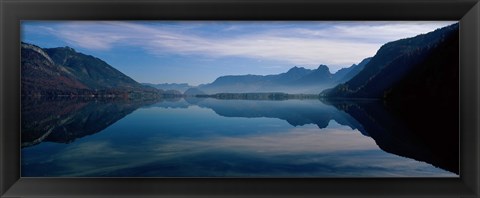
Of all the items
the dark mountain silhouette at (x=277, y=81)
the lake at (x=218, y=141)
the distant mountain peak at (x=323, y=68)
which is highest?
the distant mountain peak at (x=323, y=68)

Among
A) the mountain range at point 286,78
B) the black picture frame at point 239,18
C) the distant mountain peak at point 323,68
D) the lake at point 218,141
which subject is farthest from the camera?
the distant mountain peak at point 323,68

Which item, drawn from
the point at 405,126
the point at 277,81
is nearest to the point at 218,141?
the point at 277,81

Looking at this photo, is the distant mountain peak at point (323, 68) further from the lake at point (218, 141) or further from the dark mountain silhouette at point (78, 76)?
the dark mountain silhouette at point (78, 76)

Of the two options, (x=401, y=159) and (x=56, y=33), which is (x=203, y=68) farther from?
(x=401, y=159)

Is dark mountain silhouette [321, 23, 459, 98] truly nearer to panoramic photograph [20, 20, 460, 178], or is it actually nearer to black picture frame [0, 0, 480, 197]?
panoramic photograph [20, 20, 460, 178]

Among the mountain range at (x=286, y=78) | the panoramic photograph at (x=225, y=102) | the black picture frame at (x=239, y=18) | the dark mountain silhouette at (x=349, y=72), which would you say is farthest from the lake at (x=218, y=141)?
the black picture frame at (x=239, y=18)

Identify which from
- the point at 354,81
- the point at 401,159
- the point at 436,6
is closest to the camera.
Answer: the point at 436,6

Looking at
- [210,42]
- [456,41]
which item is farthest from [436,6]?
[210,42]
